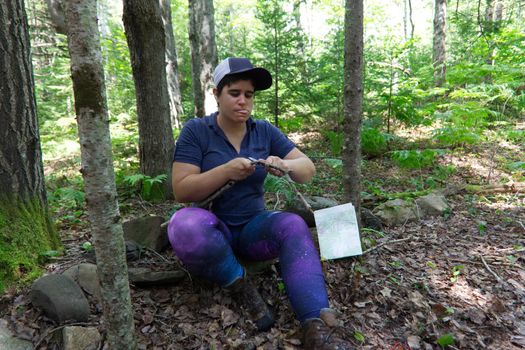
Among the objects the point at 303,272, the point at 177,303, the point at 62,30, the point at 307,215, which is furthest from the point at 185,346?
the point at 62,30

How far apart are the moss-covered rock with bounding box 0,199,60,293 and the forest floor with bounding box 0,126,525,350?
6.0 inches

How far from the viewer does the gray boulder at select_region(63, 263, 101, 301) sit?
249 centimetres

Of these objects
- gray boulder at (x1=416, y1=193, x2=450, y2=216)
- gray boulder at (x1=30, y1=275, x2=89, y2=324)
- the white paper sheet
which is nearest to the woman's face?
the white paper sheet

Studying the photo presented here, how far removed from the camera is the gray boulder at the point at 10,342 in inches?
77.7

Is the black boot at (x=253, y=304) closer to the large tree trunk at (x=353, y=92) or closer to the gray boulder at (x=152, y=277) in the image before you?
the gray boulder at (x=152, y=277)

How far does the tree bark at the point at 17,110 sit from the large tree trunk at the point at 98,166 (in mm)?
1462

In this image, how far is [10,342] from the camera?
1997 mm

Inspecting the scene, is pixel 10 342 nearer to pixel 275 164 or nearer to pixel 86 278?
pixel 86 278

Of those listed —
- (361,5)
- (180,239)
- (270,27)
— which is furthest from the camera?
(270,27)

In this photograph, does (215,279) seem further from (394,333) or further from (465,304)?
(465,304)

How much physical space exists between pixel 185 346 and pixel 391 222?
10.7ft

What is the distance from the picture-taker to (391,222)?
445cm

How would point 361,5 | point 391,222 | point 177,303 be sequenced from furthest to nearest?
point 391,222 → point 361,5 → point 177,303

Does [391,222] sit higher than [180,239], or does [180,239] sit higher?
[180,239]
